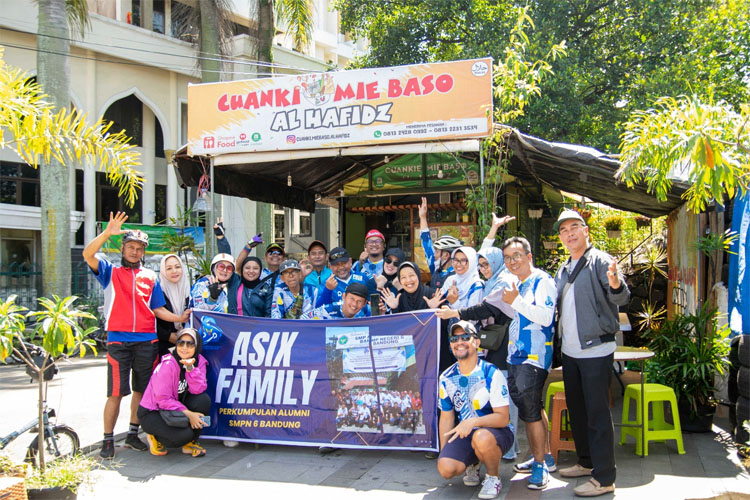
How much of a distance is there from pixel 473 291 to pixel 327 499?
2.15m

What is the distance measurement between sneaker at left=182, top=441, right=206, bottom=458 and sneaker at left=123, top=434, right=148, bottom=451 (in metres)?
0.45

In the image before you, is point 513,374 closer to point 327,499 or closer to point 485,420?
point 485,420

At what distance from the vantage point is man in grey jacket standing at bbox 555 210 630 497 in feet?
13.7

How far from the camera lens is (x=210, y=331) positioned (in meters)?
5.79

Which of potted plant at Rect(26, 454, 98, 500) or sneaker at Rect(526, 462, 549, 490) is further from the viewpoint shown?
sneaker at Rect(526, 462, 549, 490)

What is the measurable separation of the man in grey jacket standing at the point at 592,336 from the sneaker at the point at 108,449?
411 cm

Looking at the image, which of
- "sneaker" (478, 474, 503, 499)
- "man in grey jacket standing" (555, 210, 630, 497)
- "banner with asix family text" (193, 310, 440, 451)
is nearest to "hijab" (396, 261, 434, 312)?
"banner with asix family text" (193, 310, 440, 451)

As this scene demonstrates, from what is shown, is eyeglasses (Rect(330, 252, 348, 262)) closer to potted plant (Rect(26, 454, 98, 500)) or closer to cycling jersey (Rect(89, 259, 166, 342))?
cycling jersey (Rect(89, 259, 166, 342))

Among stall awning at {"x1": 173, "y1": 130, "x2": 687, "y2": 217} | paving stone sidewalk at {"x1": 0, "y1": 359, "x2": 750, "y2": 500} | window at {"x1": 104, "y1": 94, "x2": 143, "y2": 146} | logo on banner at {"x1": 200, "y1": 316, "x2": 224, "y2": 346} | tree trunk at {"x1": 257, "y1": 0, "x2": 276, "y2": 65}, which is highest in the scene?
tree trunk at {"x1": 257, "y1": 0, "x2": 276, "y2": 65}

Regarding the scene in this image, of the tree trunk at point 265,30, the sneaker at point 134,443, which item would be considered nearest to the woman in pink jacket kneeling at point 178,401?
the sneaker at point 134,443

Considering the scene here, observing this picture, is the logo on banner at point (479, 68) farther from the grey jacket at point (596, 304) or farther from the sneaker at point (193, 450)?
the sneaker at point (193, 450)

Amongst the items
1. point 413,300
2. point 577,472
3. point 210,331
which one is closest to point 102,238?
point 210,331

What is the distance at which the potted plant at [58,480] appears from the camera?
3982 mm

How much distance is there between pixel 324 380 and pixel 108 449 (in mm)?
2105
